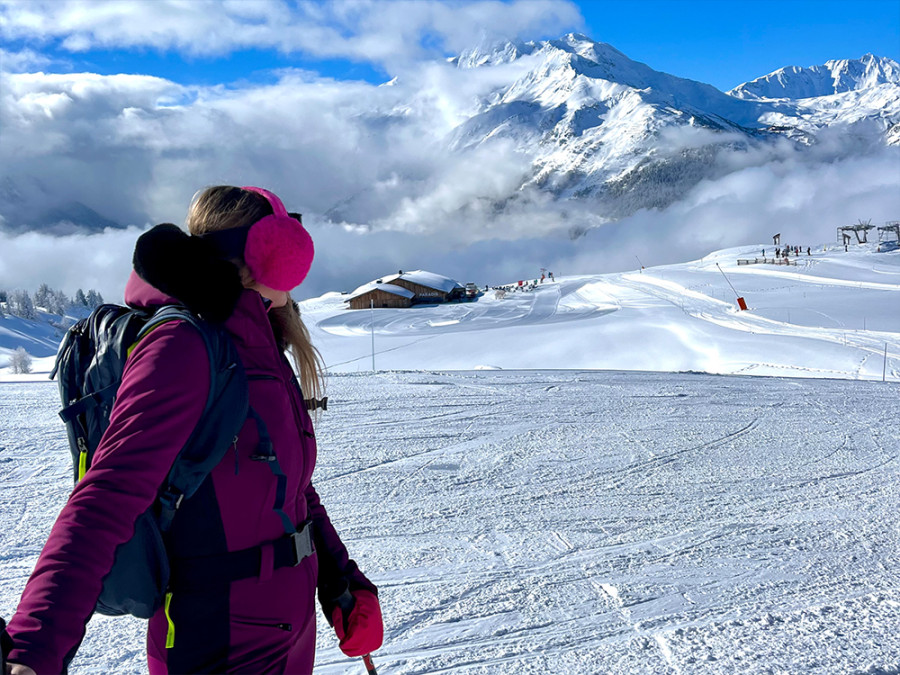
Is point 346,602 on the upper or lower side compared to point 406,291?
lower

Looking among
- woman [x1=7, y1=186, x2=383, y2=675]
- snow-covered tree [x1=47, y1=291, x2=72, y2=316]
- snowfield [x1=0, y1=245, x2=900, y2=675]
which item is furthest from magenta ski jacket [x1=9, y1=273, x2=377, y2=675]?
snow-covered tree [x1=47, y1=291, x2=72, y2=316]

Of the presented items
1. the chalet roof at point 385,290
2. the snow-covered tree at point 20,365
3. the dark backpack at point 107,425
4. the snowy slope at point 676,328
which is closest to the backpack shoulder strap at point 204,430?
the dark backpack at point 107,425

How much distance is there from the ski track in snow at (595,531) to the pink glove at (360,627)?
1201 millimetres

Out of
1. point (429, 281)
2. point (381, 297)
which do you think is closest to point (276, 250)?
point (381, 297)

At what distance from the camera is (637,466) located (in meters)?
6.20

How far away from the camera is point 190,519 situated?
1.43 m

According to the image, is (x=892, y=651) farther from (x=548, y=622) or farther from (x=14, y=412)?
(x=14, y=412)

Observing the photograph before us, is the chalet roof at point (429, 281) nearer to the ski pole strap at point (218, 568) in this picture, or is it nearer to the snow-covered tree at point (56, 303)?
the ski pole strap at point (218, 568)

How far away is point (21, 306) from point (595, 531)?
4825 inches

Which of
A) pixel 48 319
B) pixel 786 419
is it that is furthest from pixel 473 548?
pixel 48 319

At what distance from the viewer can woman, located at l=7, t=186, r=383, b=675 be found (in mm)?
1185

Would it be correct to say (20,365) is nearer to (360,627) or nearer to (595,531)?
(595,531)

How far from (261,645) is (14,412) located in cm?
867

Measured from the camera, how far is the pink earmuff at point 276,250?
1616mm
